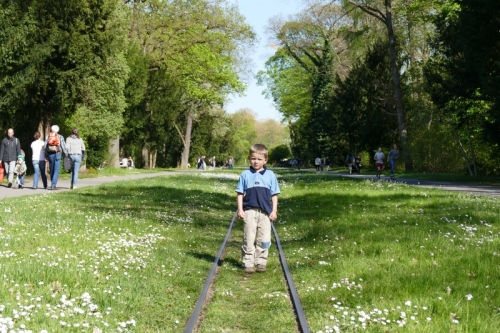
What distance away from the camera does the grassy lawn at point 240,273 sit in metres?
5.27

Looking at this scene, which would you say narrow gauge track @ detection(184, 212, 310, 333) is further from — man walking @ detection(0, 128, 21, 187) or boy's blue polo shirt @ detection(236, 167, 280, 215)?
man walking @ detection(0, 128, 21, 187)

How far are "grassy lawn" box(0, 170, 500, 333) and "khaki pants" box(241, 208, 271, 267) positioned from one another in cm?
28

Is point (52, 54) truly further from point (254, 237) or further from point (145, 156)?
point (145, 156)

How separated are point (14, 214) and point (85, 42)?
17.3 meters

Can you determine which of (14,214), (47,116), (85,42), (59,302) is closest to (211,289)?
(59,302)

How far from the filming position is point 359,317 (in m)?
5.38

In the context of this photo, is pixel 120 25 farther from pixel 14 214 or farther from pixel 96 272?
pixel 96 272

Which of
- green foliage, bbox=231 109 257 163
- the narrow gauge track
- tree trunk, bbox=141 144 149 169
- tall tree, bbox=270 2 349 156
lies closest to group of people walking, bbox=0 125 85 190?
the narrow gauge track

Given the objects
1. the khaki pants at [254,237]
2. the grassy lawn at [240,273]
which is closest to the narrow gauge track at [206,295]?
the grassy lawn at [240,273]

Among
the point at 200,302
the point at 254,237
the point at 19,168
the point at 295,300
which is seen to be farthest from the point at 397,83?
the point at 200,302

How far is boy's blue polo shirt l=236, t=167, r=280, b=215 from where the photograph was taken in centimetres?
834

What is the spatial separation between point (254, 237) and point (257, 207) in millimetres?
460

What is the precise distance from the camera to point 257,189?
8.36 m

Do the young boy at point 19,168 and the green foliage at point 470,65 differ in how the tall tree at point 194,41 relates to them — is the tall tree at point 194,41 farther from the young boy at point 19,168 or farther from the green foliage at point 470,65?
the young boy at point 19,168
